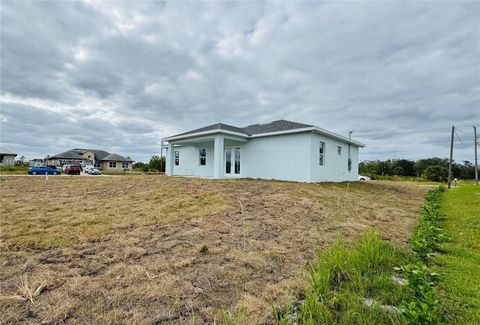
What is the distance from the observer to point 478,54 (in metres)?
11.5

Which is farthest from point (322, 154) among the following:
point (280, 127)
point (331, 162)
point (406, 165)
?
point (406, 165)

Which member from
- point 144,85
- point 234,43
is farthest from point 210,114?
point 234,43

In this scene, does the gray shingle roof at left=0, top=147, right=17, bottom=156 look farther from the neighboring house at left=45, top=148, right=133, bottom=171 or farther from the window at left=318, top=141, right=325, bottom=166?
the window at left=318, top=141, right=325, bottom=166

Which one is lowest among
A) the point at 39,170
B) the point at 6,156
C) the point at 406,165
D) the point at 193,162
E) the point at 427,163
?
the point at 39,170

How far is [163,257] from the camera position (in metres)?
3.08

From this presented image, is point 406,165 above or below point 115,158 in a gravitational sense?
below

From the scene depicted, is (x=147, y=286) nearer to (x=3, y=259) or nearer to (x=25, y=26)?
(x=3, y=259)

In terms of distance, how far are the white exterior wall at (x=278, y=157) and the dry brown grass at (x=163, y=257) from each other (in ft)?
20.4

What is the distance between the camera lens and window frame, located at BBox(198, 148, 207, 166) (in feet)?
57.1

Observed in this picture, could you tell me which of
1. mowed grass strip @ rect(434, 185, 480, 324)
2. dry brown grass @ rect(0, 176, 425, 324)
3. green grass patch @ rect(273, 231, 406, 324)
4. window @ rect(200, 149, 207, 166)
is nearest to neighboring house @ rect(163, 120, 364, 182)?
window @ rect(200, 149, 207, 166)

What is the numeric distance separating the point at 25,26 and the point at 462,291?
14.8m

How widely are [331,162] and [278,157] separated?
3.70 meters

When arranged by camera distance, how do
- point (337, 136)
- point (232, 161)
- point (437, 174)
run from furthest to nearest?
point (437, 174)
point (232, 161)
point (337, 136)

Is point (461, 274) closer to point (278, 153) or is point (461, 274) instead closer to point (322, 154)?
point (278, 153)
